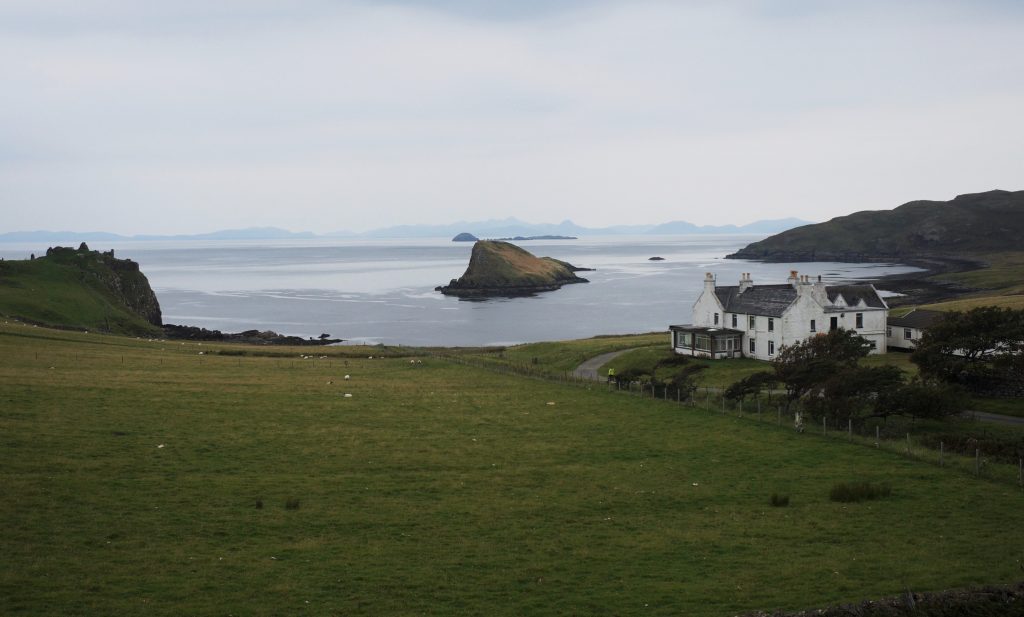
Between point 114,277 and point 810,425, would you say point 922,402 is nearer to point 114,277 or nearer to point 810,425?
point 810,425

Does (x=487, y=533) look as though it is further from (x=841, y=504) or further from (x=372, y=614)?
(x=841, y=504)

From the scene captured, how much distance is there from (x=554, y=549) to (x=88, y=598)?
12.4 m

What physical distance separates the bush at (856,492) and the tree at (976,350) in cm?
2486

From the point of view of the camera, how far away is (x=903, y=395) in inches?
1658

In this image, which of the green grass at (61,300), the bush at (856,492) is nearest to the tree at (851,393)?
the bush at (856,492)

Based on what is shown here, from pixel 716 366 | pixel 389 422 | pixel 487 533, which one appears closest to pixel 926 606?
pixel 487 533

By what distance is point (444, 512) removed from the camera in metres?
27.5

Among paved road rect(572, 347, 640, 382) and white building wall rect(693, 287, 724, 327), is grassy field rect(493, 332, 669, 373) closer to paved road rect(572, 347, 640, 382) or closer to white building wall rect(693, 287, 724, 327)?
paved road rect(572, 347, 640, 382)

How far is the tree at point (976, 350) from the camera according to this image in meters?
51.2

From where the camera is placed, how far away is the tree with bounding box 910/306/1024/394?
51219 mm

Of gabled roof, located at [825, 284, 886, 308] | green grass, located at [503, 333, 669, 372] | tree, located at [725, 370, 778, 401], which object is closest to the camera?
tree, located at [725, 370, 778, 401]

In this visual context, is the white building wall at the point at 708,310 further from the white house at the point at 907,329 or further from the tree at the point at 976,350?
the tree at the point at 976,350

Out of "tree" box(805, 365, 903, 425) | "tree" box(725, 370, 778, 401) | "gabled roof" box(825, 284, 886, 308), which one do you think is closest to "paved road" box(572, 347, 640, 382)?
"tree" box(725, 370, 778, 401)

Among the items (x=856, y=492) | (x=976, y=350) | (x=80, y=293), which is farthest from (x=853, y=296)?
(x=80, y=293)
